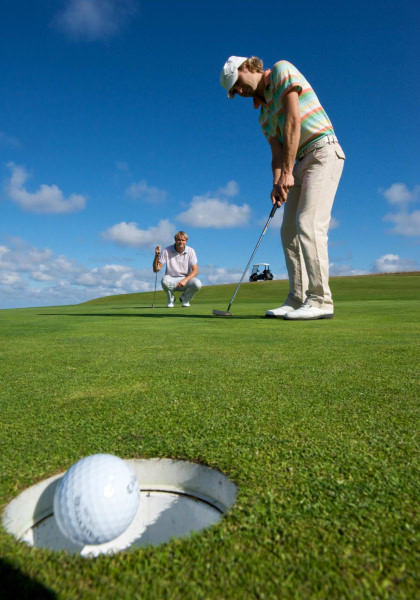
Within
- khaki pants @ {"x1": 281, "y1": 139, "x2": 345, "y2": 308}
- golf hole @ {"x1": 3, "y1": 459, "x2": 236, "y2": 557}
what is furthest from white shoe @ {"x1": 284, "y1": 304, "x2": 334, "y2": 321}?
golf hole @ {"x1": 3, "y1": 459, "x2": 236, "y2": 557}

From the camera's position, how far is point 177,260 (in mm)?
10641

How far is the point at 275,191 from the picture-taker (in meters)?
5.43

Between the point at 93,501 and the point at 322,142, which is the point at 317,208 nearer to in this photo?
the point at 322,142

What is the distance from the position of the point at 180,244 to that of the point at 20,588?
9.76m

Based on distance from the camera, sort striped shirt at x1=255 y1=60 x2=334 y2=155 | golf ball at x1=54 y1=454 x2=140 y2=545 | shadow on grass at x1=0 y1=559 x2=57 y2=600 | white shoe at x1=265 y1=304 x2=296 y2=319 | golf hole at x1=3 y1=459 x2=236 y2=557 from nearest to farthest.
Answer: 1. shadow on grass at x1=0 y1=559 x2=57 y2=600
2. golf ball at x1=54 y1=454 x2=140 y2=545
3. golf hole at x1=3 y1=459 x2=236 y2=557
4. striped shirt at x1=255 y1=60 x2=334 y2=155
5. white shoe at x1=265 y1=304 x2=296 y2=319

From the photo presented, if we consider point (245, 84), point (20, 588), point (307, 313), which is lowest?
point (20, 588)

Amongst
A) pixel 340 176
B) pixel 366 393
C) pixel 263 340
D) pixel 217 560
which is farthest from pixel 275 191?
pixel 217 560

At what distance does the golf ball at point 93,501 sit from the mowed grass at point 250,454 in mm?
167

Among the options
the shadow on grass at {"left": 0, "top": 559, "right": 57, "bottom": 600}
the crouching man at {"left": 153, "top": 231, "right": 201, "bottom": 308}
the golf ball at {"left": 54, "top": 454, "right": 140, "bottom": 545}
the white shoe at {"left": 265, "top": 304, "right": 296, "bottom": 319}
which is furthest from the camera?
the crouching man at {"left": 153, "top": 231, "right": 201, "bottom": 308}

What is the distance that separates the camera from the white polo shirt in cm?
1054

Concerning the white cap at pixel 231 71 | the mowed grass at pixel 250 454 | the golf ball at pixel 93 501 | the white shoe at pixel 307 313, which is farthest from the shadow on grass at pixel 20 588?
the white cap at pixel 231 71

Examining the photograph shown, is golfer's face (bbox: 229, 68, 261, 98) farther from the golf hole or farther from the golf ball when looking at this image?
the golf ball

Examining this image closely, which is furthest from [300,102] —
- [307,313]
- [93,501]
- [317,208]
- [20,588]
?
[20,588]

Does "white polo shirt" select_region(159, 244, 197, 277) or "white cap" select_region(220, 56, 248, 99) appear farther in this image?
"white polo shirt" select_region(159, 244, 197, 277)
